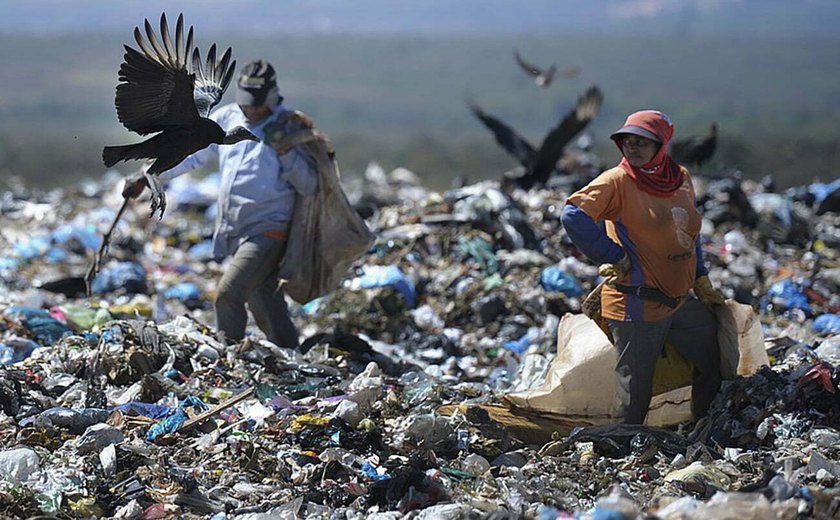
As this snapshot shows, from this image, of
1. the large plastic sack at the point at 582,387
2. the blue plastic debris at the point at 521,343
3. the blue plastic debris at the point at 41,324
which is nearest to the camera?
the large plastic sack at the point at 582,387

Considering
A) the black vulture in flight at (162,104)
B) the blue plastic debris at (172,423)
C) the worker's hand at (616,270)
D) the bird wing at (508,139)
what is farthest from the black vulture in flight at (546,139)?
the blue plastic debris at (172,423)

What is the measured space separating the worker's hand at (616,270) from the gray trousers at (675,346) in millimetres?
174

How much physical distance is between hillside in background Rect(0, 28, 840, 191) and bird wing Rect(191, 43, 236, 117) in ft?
43.3

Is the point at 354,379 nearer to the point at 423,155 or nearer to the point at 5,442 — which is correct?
A: the point at 5,442

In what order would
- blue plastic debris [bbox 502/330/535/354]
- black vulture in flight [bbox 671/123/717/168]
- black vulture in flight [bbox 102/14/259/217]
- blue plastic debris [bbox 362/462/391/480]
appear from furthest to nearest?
black vulture in flight [bbox 671/123/717/168], blue plastic debris [bbox 502/330/535/354], black vulture in flight [bbox 102/14/259/217], blue plastic debris [bbox 362/462/391/480]

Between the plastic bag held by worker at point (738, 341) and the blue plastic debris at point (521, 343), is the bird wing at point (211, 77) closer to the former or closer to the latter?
the plastic bag held by worker at point (738, 341)

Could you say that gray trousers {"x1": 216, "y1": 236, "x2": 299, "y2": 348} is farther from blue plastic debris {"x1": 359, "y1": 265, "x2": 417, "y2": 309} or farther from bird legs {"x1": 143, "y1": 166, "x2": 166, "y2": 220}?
blue plastic debris {"x1": 359, "y1": 265, "x2": 417, "y2": 309}

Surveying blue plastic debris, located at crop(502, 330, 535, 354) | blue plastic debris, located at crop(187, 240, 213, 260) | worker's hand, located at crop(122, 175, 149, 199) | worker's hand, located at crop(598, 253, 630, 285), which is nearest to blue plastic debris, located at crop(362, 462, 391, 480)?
worker's hand, located at crop(598, 253, 630, 285)

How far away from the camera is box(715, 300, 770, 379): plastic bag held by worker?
4477mm

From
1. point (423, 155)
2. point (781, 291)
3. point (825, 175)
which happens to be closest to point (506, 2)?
point (423, 155)

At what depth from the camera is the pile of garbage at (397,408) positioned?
368 cm

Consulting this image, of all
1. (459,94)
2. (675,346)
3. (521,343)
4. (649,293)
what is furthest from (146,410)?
(459,94)

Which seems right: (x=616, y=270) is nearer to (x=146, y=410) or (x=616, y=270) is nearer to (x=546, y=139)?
(x=146, y=410)

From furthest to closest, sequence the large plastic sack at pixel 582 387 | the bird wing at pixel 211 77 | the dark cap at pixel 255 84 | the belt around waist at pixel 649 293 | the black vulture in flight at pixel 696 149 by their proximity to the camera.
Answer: the black vulture in flight at pixel 696 149, the dark cap at pixel 255 84, the large plastic sack at pixel 582 387, the bird wing at pixel 211 77, the belt around waist at pixel 649 293
